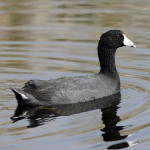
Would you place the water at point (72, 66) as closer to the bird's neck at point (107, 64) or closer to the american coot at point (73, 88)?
the american coot at point (73, 88)

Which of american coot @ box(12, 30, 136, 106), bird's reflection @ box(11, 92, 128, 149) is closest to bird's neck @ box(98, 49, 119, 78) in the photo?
american coot @ box(12, 30, 136, 106)

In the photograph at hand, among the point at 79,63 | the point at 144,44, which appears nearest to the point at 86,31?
the point at 144,44

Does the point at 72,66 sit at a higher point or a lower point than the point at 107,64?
lower

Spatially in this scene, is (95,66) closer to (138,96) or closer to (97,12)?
(138,96)

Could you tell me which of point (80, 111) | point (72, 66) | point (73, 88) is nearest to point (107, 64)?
point (73, 88)

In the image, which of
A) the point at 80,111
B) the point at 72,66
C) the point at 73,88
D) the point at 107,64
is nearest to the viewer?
the point at 80,111

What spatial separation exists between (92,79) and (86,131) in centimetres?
215

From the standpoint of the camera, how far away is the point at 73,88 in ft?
29.6

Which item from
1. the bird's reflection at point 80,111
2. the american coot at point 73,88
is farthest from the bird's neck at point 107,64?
the bird's reflection at point 80,111

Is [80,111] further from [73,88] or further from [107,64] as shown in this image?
[107,64]

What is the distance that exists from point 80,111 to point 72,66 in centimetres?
282

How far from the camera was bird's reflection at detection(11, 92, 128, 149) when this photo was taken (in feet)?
25.1

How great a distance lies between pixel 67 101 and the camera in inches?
354

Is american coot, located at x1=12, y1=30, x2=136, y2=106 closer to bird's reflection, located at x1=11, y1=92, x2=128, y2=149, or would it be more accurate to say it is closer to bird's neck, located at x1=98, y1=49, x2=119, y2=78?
bird's neck, located at x1=98, y1=49, x2=119, y2=78
